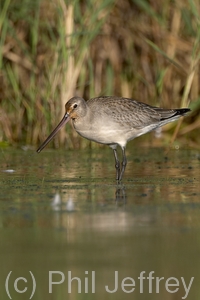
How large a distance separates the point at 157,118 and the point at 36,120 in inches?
82.0

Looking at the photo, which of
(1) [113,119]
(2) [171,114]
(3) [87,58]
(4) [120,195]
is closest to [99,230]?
(4) [120,195]

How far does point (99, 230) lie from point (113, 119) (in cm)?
343

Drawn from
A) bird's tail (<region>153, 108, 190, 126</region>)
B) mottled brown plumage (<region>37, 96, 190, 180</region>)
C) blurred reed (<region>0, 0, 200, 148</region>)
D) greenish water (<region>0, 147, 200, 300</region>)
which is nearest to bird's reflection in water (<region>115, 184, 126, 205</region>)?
greenish water (<region>0, 147, 200, 300</region>)

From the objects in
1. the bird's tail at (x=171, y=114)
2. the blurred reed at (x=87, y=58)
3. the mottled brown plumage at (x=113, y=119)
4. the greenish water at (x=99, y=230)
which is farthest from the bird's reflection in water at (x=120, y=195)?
the blurred reed at (x=87, y=58)

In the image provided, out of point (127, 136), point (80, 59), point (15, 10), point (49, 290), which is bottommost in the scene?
point (49, 290)

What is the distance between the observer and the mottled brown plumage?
9156 mm

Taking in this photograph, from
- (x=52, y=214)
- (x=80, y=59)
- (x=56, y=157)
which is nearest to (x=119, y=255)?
(x=52, y=214)

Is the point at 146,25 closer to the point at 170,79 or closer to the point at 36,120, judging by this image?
the point at 170,79

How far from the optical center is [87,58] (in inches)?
471

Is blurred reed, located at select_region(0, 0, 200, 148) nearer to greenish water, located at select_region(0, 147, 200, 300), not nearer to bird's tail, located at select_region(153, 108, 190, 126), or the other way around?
bird's tail, located at select_region(153, 108, 190, 126)

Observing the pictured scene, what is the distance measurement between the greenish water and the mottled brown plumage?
383 mm

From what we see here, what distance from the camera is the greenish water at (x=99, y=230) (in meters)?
4.76

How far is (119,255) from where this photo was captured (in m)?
5.35

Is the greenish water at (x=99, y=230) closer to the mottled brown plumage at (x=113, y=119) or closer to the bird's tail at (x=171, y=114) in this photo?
the mottled brown plumage at (x=113, y=119)
